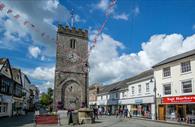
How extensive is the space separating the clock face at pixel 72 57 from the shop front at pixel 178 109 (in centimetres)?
2005

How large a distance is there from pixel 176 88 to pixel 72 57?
2290 centimetres

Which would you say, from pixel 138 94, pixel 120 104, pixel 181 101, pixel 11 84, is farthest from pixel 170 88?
pixel 11 84

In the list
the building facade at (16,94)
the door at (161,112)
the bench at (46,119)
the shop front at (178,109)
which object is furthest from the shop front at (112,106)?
the bench at (46,119)

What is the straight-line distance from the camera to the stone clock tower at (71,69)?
45.8m

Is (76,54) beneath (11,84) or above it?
above

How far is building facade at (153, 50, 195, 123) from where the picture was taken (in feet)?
95.6

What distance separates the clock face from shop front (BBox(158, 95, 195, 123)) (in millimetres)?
20049

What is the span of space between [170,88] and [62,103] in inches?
815

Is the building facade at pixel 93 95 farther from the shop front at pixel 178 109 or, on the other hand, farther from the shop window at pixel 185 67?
the shop window at pixel 185 67

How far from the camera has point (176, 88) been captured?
31312 mm

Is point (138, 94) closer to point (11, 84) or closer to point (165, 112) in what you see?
point (165, 112)

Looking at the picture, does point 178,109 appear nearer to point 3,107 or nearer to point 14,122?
point 14,122

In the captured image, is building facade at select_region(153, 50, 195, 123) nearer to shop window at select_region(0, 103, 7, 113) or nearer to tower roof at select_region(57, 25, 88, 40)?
tower roof at select_region(57, 25, 88, 40)

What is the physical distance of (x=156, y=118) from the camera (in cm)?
3472
